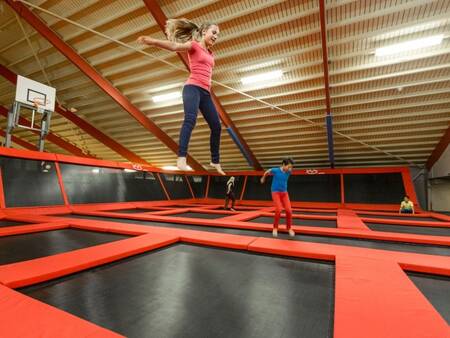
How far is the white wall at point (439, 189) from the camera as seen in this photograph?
669 centimetres

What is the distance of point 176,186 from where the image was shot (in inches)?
316

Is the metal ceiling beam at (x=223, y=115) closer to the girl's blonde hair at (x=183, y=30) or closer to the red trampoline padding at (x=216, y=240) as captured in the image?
the girl's blonde hair at (x=183, y=30)

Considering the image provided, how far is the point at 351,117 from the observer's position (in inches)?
245

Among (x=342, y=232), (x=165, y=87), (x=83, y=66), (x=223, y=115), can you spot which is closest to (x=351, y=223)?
(x=342, y=232)

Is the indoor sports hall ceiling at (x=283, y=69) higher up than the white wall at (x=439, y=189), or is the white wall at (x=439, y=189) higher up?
the indoor sports hall ceiling at (x=283, y=69)

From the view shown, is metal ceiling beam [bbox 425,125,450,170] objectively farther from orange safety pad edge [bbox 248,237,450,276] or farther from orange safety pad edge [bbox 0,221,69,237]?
orange safety pad edge [bbox 0,221,69,237]

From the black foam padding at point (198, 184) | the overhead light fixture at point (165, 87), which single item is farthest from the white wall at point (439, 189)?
the overhead light fixture at point (165, 87)

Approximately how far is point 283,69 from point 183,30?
412cm

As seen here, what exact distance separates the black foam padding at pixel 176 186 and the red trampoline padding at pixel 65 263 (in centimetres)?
560

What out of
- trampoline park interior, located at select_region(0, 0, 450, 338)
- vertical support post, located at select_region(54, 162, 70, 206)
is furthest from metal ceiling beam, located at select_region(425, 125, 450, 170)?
vertical support post, located at select_region(54, 162, 70, 206)

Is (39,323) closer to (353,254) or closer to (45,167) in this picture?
(353,254)

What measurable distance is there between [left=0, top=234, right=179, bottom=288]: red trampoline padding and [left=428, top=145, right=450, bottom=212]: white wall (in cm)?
791

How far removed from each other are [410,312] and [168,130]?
7.74 metres

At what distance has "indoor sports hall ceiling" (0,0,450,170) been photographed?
4.49m
